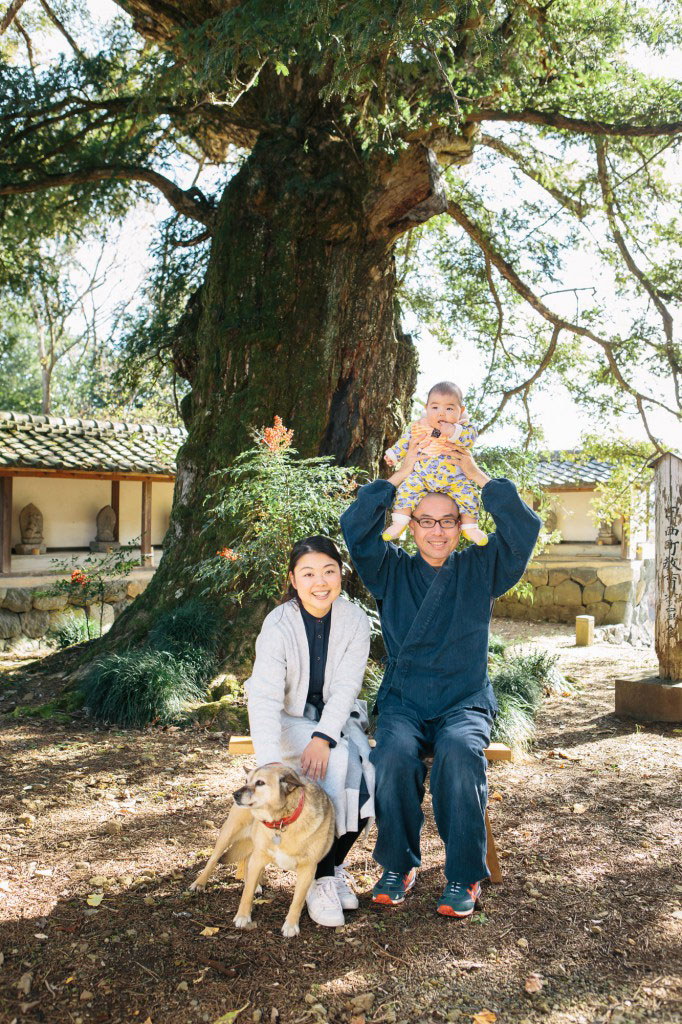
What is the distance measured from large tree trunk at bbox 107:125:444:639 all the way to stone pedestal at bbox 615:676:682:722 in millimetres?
3044

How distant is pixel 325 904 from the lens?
293 cm

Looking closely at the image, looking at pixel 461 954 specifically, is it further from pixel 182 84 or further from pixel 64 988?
pixel 182 84

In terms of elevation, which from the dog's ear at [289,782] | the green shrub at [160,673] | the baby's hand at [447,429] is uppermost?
the baby's hand at [447,429]

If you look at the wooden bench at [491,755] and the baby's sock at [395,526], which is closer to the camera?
the wooden bench at [491,755]

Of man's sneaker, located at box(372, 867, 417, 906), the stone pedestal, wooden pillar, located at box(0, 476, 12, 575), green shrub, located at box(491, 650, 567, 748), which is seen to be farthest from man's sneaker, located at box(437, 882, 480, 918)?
Answer: wooden pillar, located at box(0, 476, 12, 575)

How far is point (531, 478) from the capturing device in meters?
9.18

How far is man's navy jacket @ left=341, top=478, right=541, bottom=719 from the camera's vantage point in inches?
130

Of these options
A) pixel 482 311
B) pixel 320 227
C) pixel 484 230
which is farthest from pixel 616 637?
pixel 320 227

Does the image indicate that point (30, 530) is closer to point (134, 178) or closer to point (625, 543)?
point (134, 178)

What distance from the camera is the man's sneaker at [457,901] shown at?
9.87ft

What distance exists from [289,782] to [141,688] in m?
3.60

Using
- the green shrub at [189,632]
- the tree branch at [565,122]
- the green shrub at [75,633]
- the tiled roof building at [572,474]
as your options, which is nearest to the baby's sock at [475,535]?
the green shrub at [189,632]

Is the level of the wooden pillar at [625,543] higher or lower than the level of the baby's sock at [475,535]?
lower

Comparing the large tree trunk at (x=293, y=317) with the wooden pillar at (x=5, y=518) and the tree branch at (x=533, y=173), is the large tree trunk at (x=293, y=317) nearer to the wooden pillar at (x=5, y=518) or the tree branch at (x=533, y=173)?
the tree branch at (x=533, y=173)
